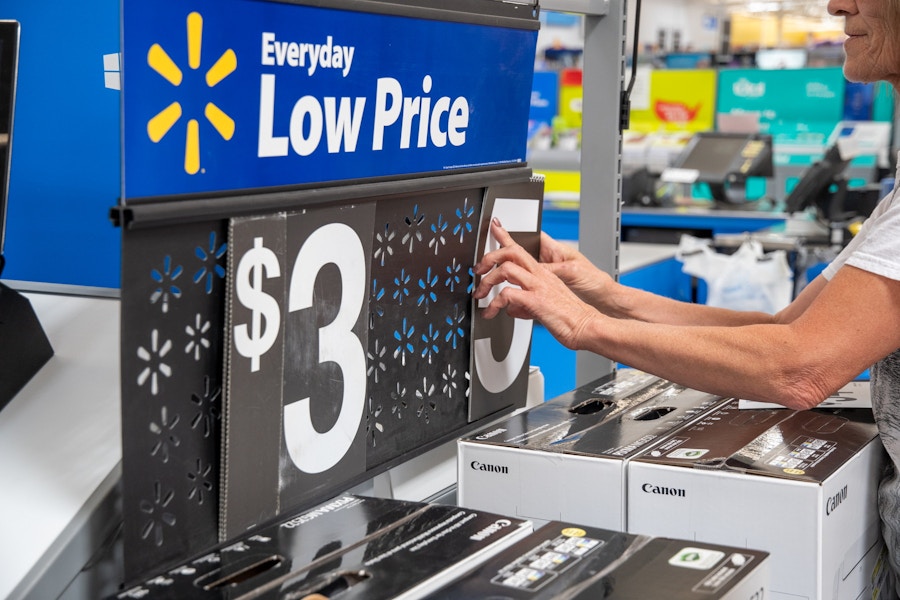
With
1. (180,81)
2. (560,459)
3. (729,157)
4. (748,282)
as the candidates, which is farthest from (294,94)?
(729,157)

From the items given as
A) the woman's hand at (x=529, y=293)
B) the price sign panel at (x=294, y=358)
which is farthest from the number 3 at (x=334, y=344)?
the woman's hand at (x=529, y=293)

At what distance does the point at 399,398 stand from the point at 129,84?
1.73ft

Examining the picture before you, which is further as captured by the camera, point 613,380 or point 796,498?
point 613,380

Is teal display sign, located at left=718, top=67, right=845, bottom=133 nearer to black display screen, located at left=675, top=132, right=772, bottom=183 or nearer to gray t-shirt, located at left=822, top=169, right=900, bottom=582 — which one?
black display screen, located at left=675, top=132, right=772, bottom=183

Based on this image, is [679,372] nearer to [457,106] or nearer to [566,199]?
[457,106]

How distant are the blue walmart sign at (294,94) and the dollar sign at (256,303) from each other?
7 cm

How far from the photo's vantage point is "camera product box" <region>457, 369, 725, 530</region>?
3.95ft

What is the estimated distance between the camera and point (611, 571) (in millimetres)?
917

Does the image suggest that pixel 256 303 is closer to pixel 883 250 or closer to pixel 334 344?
pixel 334 344

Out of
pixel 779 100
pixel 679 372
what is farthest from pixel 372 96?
pixel 779 100

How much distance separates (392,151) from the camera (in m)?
1.14

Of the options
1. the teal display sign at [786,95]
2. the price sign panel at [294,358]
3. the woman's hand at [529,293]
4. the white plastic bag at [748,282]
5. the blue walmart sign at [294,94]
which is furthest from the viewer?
the teal display sign at [786,95]

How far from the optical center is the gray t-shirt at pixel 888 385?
1222 millimetres

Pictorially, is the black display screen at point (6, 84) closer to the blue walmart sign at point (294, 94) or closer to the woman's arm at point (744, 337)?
the blue walmart sign at point (294, 94)
